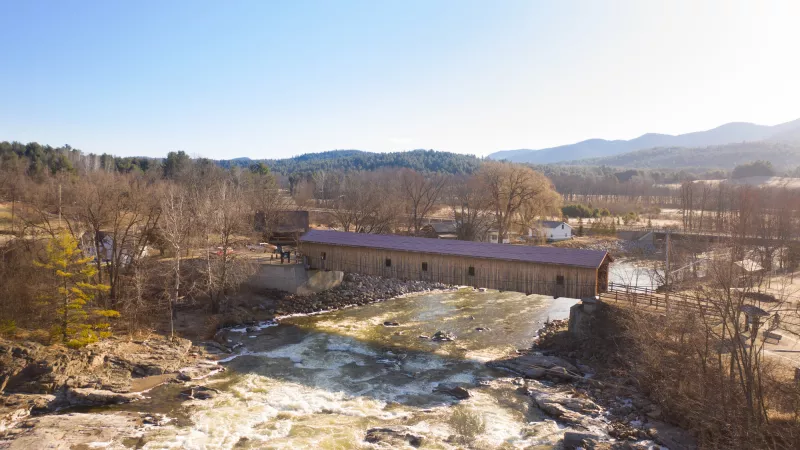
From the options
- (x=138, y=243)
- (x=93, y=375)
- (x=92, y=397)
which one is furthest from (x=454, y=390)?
(x=138, y=243)

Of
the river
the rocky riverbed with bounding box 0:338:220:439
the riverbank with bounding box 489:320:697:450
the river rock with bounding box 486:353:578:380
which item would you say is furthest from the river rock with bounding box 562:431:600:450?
the rocky riverbed with bounding box 0:338:220:439

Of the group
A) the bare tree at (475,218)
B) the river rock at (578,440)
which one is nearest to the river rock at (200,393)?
the river rock at (578,440)

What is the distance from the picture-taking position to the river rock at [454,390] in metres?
17.7

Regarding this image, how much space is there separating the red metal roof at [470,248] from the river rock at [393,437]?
1201cm

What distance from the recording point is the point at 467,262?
26047 millimetres

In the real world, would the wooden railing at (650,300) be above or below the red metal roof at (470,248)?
below

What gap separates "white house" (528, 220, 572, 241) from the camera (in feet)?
178

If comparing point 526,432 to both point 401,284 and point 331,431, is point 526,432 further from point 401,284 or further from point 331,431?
point 401,284

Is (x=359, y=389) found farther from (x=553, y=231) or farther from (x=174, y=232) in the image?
(x=553, y=231)

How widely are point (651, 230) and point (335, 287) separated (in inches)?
1775

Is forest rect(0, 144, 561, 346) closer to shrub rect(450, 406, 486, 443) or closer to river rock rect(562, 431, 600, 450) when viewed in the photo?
shrub rect(450, 406, 486, 443)

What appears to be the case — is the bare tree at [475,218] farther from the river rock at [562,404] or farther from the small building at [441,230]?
the river rock at [562,404]

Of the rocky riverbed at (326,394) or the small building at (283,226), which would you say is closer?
the rocky riverbed at (326,394)

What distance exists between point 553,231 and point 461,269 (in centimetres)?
3371
